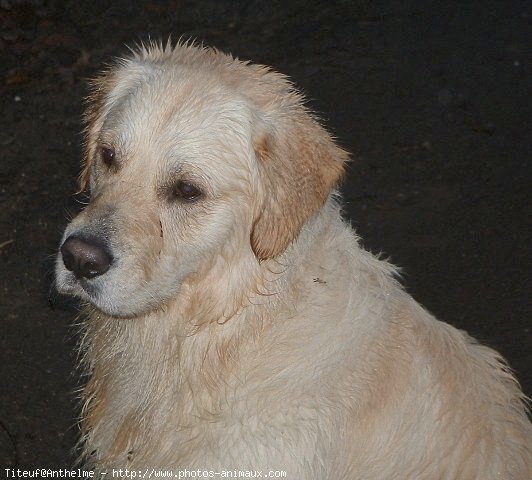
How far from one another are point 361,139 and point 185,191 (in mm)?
4028

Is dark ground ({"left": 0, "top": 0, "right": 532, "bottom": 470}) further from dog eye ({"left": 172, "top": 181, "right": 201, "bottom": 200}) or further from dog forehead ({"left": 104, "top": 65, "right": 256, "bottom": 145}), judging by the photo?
dog forehead ({"left": 104, "top": 65, "right": 256, "bottom": 145})

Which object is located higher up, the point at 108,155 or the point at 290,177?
the point at 290,177

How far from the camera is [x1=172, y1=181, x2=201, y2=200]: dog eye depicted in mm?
3285

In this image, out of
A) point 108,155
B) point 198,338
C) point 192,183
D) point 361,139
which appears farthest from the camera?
point 361,139

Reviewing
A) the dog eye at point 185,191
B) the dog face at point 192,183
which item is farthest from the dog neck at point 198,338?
the dog eye at point 185,191

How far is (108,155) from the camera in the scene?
3.46 meters

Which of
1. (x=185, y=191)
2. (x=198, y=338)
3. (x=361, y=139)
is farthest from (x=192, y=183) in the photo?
(x=361, y=139)

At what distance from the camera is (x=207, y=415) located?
3.57 m

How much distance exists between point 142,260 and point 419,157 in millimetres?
4293

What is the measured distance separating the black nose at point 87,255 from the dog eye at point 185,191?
39 cm

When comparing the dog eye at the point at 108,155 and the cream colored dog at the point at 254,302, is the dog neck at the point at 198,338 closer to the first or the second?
the cream colored dog at the point at 254,302

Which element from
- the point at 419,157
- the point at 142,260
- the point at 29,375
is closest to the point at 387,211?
the point at 419,157

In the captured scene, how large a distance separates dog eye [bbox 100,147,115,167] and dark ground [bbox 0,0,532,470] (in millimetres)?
2327

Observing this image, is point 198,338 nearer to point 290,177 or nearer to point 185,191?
point 185,191
